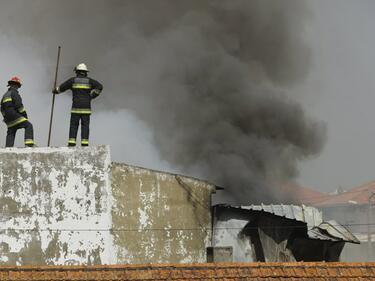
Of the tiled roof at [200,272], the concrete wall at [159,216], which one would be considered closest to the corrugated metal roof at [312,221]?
the concrete wall at [159,216]

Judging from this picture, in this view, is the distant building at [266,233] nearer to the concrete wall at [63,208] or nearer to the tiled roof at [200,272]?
the concrete wall at [63,208]

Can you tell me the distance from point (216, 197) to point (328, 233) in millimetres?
4785

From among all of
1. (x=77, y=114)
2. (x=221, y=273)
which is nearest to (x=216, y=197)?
(x=77, y=114)

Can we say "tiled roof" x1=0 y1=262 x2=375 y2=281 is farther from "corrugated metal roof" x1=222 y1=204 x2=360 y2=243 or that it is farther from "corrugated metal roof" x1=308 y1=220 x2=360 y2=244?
"corrugated metal roof" x1=308 y1=220 x2=360 y2=244

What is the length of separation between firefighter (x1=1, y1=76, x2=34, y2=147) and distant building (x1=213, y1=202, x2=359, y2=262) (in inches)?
144

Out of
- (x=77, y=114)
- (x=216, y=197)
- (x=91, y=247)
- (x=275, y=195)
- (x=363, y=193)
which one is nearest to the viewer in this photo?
(x=91, y=247)

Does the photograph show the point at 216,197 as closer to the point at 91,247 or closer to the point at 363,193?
the point at 91,247

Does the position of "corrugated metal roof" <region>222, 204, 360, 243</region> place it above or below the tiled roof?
above

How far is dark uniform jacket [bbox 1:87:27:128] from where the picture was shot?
10758mm

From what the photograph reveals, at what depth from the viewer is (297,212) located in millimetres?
12805

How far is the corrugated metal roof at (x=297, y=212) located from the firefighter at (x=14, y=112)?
4.32 metres

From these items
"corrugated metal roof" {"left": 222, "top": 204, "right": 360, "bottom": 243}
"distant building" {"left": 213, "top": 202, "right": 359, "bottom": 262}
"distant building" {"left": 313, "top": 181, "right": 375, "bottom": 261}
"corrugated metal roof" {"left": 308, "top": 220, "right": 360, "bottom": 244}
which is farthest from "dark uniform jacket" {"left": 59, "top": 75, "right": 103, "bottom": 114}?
"distant building" {"left": 313, "top": 181, "right": 375, "bottom": 261}

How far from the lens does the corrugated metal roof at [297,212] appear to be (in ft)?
41.0

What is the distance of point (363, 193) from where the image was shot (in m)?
42.3
